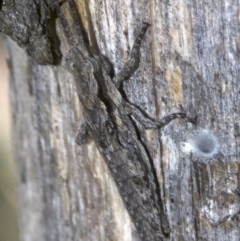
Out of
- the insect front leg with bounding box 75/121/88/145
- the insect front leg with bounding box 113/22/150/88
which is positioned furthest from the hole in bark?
the insect front leg with bounding box 75/121/88/145

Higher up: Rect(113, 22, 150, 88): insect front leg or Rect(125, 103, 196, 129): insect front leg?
Rect(113, 22, 150, 88): insect front leg

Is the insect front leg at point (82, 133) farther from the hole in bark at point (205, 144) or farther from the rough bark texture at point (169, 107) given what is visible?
the hole in bark at point (205, 144)

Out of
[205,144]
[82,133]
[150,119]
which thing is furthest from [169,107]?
[82,133]

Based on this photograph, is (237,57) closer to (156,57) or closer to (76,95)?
(156,57)

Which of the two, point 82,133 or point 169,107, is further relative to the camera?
point 82,133

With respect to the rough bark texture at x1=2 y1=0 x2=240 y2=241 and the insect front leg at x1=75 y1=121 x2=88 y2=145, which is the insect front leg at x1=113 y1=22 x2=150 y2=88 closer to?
the rough bark texture at x1=2 y1=0 x2=240 y2=241

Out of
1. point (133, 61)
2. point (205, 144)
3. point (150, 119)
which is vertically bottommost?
point (205, 144)

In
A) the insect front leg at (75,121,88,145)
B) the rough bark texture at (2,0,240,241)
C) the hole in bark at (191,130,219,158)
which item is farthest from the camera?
the insect front leg at (75,121,88,145)

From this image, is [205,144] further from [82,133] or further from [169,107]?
[82,133]
